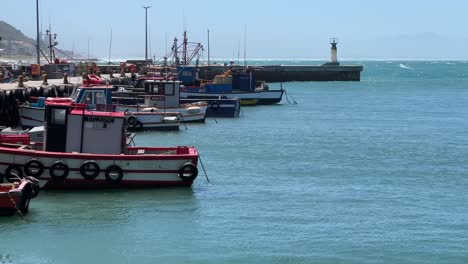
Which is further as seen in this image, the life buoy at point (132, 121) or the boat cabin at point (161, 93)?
the boat cabin at point (161, 93)

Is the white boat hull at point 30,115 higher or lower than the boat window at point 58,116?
lower

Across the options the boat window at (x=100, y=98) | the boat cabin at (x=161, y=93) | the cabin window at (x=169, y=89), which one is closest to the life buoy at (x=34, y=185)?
the boat window at (x=100, y=98)

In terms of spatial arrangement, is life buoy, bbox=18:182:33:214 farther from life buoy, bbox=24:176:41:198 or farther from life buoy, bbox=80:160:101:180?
life buoy, bbox=80:160:101:180

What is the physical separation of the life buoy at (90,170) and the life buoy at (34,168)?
1.16m

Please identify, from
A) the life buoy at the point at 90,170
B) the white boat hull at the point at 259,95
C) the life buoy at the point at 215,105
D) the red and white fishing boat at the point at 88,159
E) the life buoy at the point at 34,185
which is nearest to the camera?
the life buoy at the point at 34,185

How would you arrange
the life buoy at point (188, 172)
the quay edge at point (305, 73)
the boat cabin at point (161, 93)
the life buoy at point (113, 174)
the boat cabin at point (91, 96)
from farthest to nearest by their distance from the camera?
the quay edge at point (305, 73)
the boat cabin at point (161, 93)
the boat cabin at point (91, 96)
the life buoy at point (188, 172)
the life buoy at point (113, 174)

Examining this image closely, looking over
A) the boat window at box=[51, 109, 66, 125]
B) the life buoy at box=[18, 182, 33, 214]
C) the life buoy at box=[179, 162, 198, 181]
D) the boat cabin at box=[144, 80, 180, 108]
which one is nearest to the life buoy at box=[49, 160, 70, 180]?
the boat window at box=[51, 109, 66, 125]

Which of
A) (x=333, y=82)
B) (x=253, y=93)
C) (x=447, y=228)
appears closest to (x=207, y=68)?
(x=333, y=82)

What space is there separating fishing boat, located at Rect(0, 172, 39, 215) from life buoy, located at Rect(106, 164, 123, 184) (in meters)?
3.38

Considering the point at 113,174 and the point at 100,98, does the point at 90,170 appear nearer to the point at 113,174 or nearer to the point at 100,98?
the point at 113,174

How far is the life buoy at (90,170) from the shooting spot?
2500cm

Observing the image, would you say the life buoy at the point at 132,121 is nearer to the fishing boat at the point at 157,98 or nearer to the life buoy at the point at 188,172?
the fishing boat at the point at 157,98

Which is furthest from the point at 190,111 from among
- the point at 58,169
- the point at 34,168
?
the point at 34,168

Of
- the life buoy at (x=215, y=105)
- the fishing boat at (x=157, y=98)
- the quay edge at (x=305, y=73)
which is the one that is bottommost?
the life buoy at (x=215, y=105)
